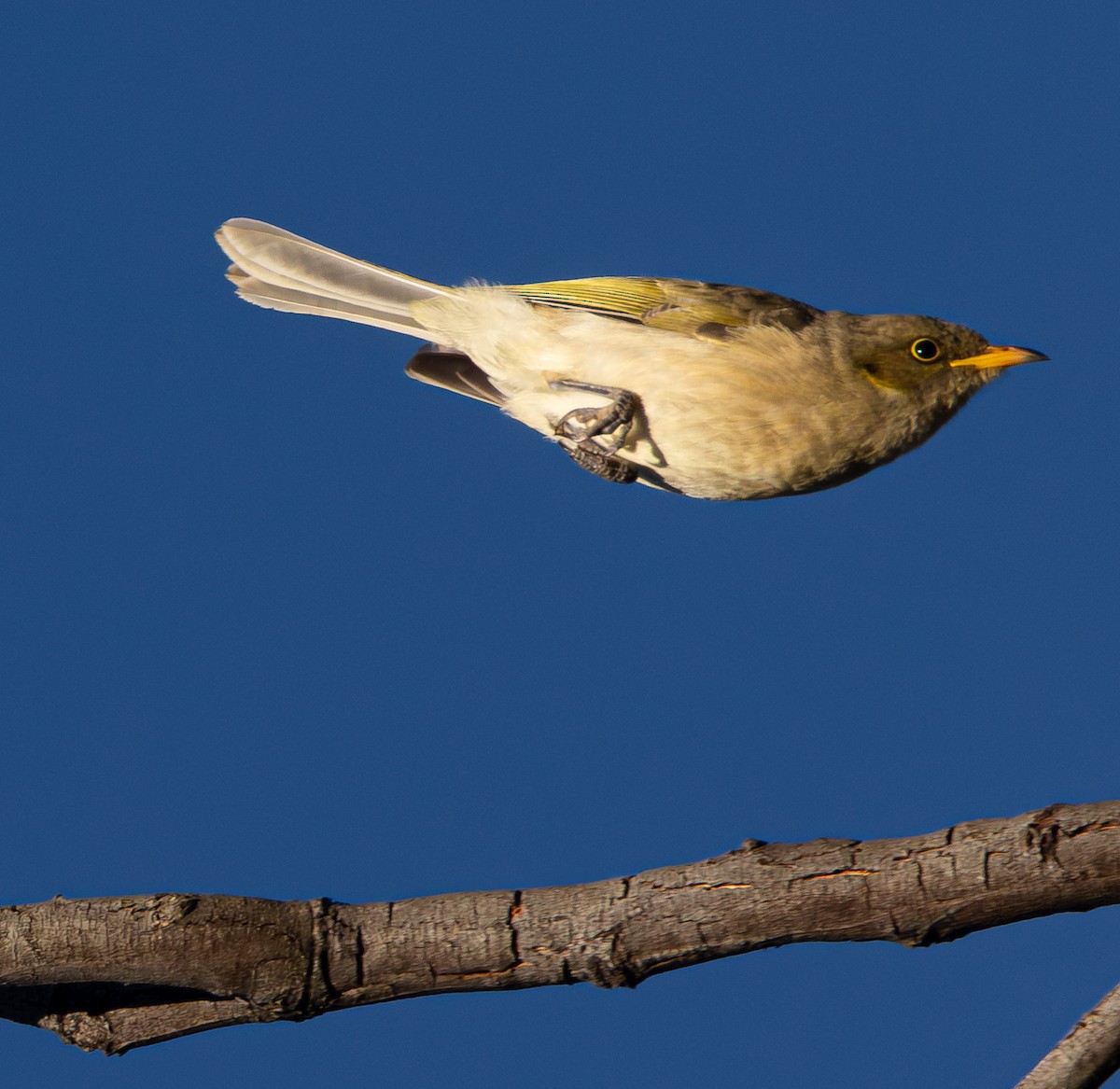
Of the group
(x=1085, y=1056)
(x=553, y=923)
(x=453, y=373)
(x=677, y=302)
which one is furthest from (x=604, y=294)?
(x=1085, y=1056)

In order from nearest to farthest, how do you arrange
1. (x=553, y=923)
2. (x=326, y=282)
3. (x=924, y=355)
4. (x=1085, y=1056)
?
(x=1085, y=1056) → (x=553, y=923) → (x=924, y=355) → (x=326, y=282)

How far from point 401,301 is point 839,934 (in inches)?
146

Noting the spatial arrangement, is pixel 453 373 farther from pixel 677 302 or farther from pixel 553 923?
pixel 553 923

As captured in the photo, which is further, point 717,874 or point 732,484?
point 732,484

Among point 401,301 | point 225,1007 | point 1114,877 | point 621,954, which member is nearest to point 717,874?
point 621,954

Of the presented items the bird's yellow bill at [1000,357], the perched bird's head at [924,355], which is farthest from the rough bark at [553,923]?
the bird's yellow bill at [1000,357]

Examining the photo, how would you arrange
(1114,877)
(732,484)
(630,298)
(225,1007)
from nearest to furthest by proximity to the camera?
(1114,877)
(225,1007)
(732,484)
(630,298)

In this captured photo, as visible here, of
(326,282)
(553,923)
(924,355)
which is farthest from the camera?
(326,282)

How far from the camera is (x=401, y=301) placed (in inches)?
254

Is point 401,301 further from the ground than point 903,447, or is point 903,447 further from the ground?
point 401,301

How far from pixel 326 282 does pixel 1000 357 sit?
3.18m

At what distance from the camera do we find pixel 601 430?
5.81 m

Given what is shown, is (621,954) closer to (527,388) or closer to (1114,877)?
(1114,877)

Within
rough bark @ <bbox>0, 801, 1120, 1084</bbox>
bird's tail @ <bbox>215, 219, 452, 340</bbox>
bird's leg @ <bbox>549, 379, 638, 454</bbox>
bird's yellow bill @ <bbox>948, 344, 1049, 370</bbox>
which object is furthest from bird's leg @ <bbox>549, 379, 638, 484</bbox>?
rough bark @ <bbox>0, 801, 1120, 1084</bbox>
